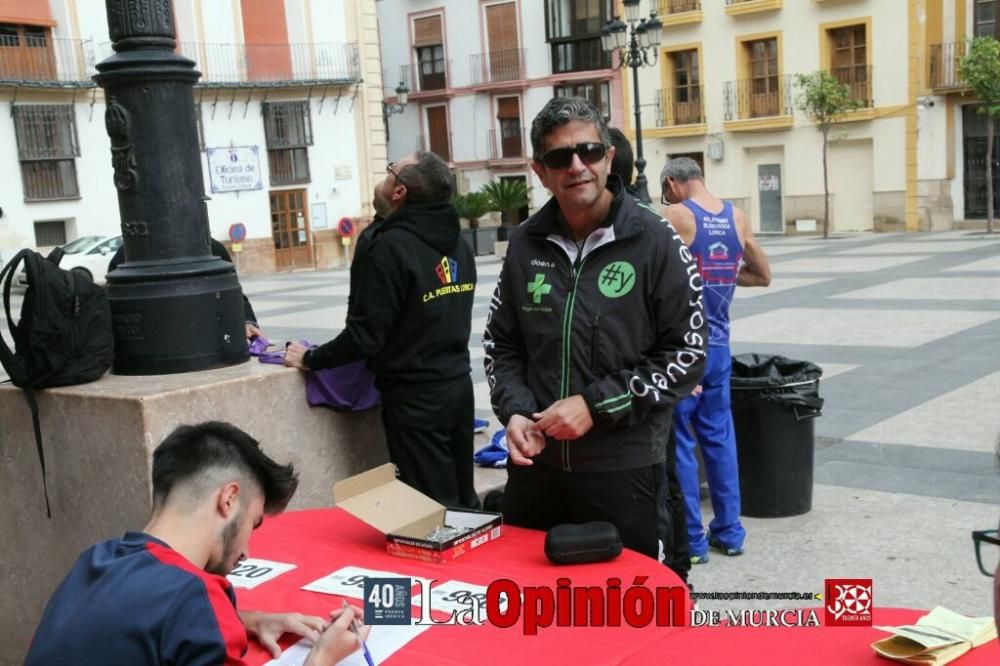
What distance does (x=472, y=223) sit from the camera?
2966 cm

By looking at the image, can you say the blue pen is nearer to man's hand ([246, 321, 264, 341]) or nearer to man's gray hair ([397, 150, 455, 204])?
man's gray hair ([397, 150, 455, 204])

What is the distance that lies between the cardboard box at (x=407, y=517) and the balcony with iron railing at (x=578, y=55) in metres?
33.3

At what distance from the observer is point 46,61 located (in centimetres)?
2486

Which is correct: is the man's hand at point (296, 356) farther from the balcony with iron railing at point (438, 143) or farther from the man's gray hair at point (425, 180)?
the balcony with iron railing at point (438, 143)

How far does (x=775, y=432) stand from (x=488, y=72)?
109 feet

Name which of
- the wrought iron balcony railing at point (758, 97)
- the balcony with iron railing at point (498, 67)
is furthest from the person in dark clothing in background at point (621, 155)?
the balcony with iron railing at point (498, 67)

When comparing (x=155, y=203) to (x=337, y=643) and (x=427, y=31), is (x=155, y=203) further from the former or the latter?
(x=427, y=31)

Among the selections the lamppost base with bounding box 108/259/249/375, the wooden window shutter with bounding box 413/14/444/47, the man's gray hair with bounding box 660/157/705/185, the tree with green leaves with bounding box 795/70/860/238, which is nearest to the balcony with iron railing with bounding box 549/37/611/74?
the wooden window shutter with bounding box 413/14/444/47

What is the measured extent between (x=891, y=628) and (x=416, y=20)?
38.4 meters

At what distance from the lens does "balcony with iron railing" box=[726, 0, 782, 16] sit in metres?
30.0

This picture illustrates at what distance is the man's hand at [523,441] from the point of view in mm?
2871

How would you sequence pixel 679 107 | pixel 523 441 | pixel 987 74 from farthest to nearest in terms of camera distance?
pixel 679 107 → pixel 987 74 → pixel 523 441

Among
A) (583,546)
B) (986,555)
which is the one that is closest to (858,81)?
(583,546)

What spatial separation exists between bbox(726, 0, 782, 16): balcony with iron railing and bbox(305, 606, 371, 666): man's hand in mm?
30371
